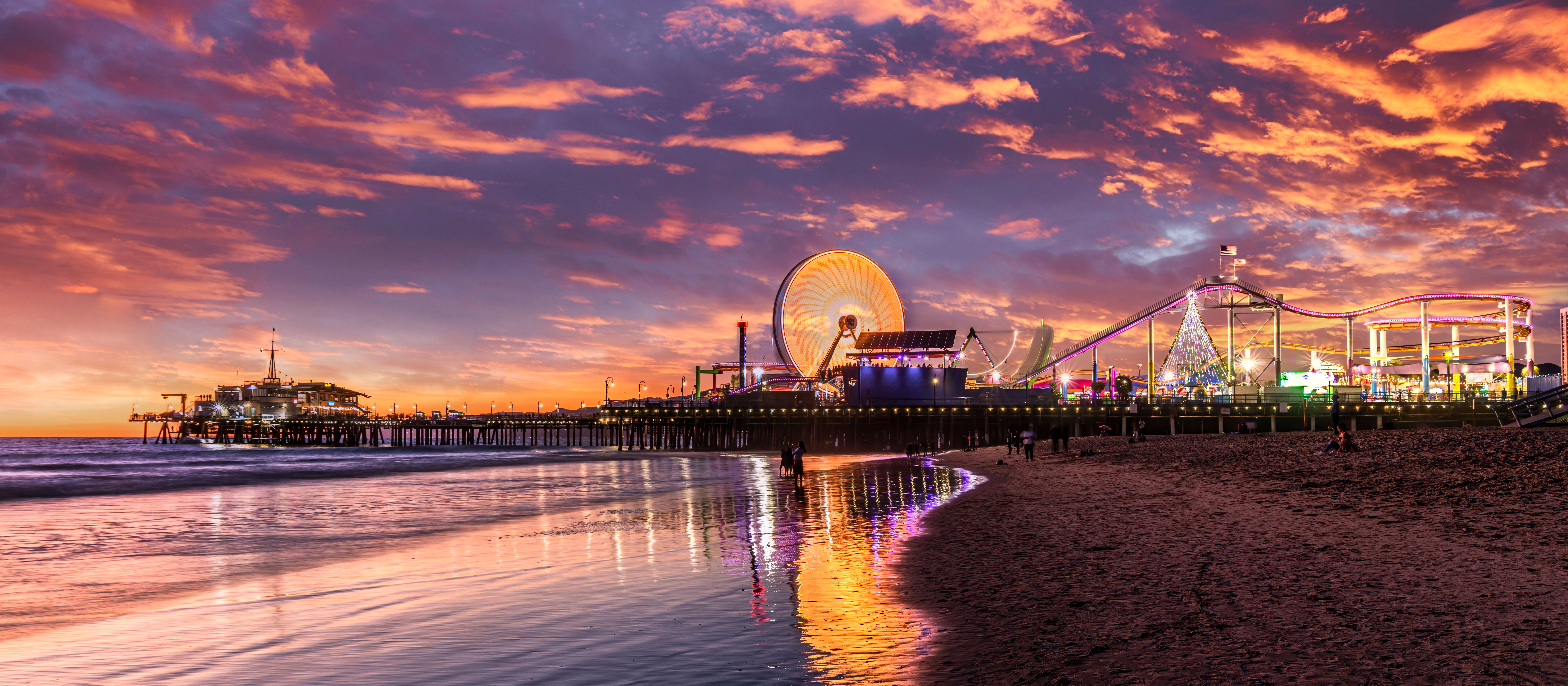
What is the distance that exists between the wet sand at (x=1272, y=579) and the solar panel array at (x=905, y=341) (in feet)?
287

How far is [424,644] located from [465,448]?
117m

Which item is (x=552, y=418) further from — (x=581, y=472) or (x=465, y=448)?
(x=581, y=472)

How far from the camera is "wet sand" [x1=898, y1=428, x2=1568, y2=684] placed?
657cm

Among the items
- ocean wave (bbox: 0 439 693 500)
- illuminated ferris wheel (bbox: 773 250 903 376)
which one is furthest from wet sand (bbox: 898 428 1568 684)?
illuminated ferris wheel (bbox: 773 250 903 376)

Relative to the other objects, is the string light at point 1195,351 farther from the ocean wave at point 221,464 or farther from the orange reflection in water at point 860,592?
the orange reflection in water at point 860,592

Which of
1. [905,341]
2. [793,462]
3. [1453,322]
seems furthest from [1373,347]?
[793,462]

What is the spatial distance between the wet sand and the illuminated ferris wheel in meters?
82.3

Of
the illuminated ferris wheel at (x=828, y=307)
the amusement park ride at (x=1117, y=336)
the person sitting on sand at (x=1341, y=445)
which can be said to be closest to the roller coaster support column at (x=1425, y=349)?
the amusement park ride at (x=1117, y=336)

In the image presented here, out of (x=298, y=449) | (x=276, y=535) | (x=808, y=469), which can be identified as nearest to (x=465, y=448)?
(x=298, y=449)

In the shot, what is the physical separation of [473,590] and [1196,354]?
300 ft

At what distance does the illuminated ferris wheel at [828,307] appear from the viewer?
10312 centimetres

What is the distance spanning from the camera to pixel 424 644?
845cm

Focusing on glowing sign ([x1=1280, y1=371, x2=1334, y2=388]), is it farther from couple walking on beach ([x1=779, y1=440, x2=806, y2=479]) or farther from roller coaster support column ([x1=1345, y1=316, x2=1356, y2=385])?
couple walking on beach ([x1=779, y1=440, x2=806, y2=479])

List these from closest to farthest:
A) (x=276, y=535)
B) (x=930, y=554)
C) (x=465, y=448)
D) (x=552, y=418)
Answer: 1. (x=930, y=554)
2. (x=276, y=535)
3. (x=465, y=448)
4. (x=552, y=418)
